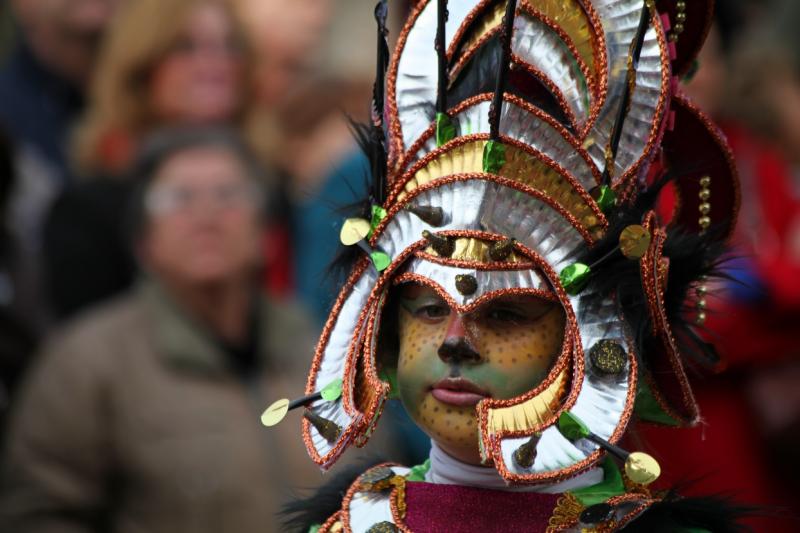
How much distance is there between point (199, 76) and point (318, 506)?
117 inches

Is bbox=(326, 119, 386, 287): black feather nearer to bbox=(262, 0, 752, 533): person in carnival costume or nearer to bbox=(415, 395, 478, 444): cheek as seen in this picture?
bbox=(262, 0, 752, 533): person in carnival costume

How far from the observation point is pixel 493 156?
9.89 feet

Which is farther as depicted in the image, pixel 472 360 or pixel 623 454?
pixel 472 360

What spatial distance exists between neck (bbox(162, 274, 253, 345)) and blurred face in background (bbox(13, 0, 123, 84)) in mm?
1446

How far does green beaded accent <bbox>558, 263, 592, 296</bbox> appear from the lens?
9.83 feet

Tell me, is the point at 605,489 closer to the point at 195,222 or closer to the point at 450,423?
the point at 450,423

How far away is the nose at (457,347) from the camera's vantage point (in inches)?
118

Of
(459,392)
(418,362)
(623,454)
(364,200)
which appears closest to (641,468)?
(623,454)

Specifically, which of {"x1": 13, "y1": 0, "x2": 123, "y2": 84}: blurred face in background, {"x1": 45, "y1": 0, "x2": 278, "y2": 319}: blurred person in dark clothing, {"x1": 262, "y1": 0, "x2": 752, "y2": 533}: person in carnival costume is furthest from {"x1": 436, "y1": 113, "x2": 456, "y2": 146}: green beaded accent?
{"x1": 13, "y1": 0, "x2": 123, "y2": 84}: blurred face in background

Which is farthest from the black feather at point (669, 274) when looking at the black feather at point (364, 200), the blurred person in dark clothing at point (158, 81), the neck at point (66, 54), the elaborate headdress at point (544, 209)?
the neck at point (66, 54)

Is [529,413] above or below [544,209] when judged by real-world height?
below

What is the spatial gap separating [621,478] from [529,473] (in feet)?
1.07

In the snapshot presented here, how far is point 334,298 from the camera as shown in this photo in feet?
11.1

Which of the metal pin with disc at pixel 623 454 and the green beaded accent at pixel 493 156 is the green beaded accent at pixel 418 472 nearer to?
the metal pin with disc at pixel 623 454
